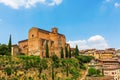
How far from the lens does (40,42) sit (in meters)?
65.2

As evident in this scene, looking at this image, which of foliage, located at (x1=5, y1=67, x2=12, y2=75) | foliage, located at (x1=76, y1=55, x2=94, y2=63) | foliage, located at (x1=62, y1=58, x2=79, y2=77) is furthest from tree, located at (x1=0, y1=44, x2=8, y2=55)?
foliage, located at (x1=76, y1=55, x2=94, y2=63)

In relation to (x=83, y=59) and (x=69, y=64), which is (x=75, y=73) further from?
(x=83, y=59)

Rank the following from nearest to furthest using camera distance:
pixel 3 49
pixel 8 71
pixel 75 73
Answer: pixel 8 71 < pixel 3 49 < pixel 75 73

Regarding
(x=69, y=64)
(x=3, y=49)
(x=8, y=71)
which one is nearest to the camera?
(x=8, y=71)

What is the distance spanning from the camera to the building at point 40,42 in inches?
2557

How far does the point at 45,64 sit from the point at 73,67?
10.2m

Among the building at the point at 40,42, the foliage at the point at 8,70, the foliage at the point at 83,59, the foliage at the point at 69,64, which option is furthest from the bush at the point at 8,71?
the foliage at the point at 83,59

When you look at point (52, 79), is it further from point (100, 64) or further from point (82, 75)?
point (100, 64)

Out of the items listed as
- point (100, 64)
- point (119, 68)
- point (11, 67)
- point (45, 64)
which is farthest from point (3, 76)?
point (119, 68)

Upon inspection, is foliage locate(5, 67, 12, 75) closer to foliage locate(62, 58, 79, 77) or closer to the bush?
the bush

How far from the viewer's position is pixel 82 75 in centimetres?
6178

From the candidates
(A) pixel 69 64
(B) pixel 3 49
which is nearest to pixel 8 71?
(B) pixel 3 49

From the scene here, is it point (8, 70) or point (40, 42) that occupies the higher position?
point (40, 42)

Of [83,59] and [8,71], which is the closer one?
[8,71]
